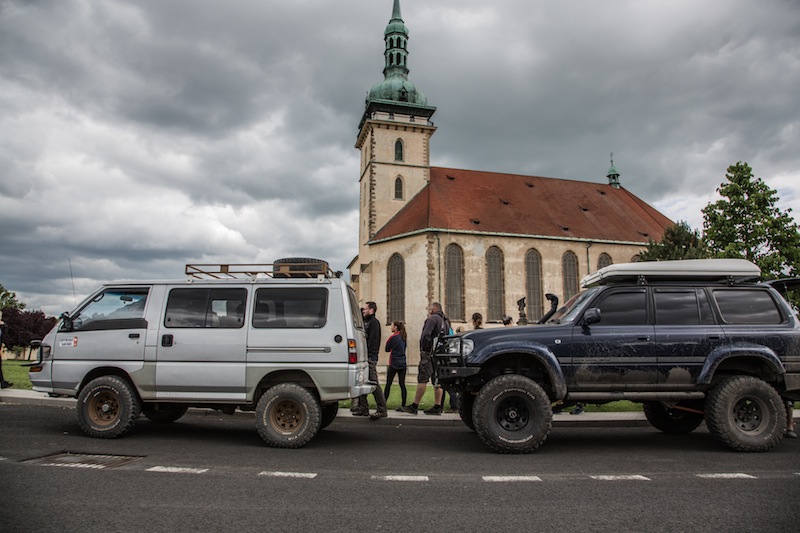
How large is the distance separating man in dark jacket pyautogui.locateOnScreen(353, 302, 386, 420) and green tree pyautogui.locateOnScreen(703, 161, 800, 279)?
20662 mm

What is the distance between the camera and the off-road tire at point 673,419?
28.8 feet

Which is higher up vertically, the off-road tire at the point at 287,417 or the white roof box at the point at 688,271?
the white roof box at the point at 688,271

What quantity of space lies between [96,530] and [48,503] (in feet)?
3.07

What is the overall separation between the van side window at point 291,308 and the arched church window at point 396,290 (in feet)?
86.5

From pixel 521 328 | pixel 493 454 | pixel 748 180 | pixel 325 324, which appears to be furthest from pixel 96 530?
pixel 748 180

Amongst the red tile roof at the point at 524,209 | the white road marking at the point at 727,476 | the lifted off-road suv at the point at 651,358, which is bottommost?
the white road marking at the point at 727,476

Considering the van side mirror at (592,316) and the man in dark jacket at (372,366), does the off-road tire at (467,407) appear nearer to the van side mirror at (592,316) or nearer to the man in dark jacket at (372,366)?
the man in dark jacket at (372,366)

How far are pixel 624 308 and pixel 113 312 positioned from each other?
711 cm

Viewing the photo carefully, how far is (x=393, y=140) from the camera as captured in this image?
135 feet

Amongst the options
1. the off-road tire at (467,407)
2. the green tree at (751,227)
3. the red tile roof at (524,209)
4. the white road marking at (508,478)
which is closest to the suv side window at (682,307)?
the off-road tire at (467,407)

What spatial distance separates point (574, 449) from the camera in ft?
24.0

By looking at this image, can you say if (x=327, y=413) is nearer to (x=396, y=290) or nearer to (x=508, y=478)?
(x=508, y=478)

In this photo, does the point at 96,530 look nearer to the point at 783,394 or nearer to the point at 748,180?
the point at 783,394

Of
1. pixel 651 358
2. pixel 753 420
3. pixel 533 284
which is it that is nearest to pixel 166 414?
pixel 651 358
